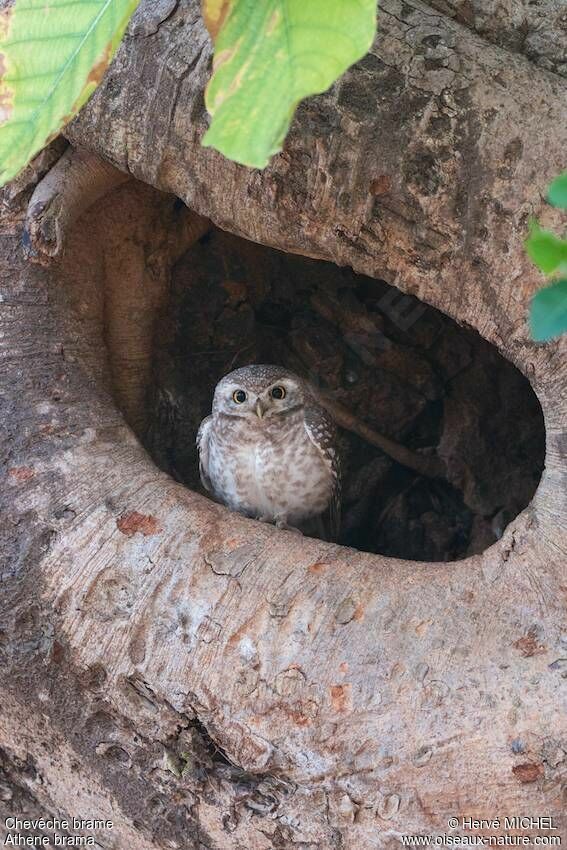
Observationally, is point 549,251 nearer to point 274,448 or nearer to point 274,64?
point 274,64

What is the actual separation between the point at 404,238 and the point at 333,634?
1113 millimetres

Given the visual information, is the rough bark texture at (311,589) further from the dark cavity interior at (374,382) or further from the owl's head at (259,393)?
the dark cavity interior at (374,382)

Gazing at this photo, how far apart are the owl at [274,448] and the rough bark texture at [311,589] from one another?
3.66 ft

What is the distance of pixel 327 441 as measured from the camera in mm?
3838

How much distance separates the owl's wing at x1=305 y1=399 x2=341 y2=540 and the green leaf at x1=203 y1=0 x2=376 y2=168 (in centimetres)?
265

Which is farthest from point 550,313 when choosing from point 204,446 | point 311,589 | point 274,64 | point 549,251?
point 204,446

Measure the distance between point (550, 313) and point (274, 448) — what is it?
9.41 feet

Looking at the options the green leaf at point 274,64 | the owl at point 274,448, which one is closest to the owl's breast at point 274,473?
the owl at point 274,448

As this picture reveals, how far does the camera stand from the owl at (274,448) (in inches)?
150

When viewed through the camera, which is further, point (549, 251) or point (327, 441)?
point (327, 441)

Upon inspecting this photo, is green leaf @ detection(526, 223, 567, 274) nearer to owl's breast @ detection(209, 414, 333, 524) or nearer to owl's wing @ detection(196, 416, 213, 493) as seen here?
owl's breast @ detection(209, 414, 333, 524)

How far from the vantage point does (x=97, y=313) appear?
3316mm

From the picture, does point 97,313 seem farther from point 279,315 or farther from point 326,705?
point 326,705

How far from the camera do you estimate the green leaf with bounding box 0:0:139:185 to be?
134cm
